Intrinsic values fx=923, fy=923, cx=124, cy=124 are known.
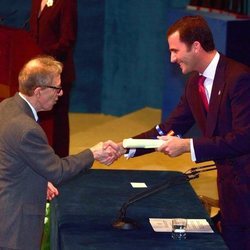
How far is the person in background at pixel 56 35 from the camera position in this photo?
7250 millimetres

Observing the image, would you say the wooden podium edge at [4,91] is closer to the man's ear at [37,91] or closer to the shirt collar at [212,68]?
the man's ear at [37,91]

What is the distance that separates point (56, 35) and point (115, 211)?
9.32ft

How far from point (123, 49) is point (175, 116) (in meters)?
5.58

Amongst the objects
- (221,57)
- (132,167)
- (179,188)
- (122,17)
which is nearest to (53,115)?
(132,167)

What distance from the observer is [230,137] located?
183 inches

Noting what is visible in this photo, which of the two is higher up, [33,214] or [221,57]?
[221,57]

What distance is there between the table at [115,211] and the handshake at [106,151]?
0.68ft

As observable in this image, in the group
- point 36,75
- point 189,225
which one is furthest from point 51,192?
point 189,225

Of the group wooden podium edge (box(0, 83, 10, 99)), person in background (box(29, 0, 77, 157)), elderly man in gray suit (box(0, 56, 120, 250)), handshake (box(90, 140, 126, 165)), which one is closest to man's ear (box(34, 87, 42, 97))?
elderly man in gray suit (box(0, 56, 120, 250))

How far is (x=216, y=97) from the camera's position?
478 centimetres

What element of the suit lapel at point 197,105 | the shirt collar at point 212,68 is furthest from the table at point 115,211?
the shirt collar at point 212,68

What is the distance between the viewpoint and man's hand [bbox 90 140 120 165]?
5043 mm

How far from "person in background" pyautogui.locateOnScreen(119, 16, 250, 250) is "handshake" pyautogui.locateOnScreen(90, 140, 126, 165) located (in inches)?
13.7

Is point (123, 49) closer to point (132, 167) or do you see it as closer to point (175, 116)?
point (132, 167)
